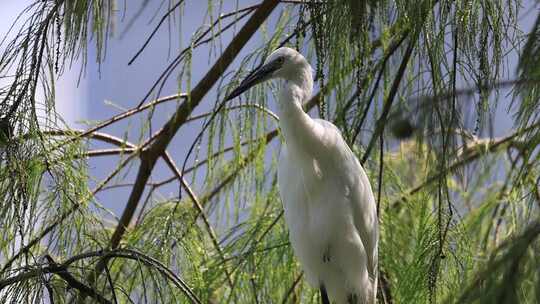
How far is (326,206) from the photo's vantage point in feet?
5.77

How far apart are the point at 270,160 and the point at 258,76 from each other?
44 cm

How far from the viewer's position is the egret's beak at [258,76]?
1669 millimetres

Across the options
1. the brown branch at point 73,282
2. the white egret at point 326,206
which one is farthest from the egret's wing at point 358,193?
the brown branch at point 73,282

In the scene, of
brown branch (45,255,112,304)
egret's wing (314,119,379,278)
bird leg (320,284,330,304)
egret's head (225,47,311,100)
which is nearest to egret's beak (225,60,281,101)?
egret's head (225,47,311,100)

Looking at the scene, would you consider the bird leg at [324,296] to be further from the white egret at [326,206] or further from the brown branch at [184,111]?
the brown branch at [184,111]

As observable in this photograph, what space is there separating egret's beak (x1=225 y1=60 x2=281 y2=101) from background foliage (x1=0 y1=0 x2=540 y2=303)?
0.11 feet

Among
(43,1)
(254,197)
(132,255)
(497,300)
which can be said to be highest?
(254,197)

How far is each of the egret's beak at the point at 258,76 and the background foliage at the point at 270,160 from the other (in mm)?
34

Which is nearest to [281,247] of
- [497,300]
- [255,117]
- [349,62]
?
[255,117]

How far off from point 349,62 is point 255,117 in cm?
58

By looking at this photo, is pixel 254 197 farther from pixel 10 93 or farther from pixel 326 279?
pixel 10 93

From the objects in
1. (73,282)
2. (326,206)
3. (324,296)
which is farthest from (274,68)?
(73,282)

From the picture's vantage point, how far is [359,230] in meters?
1.79

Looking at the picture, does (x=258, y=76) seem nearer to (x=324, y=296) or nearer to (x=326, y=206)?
(x=326, y=206)
